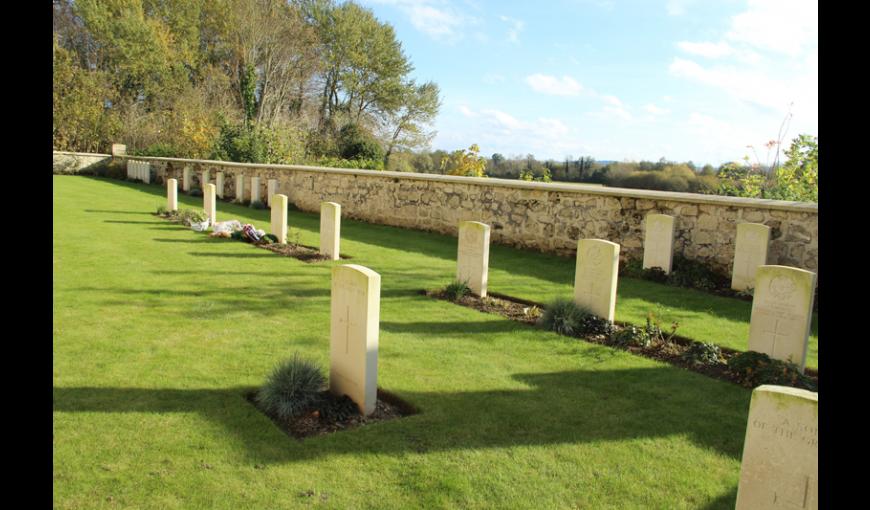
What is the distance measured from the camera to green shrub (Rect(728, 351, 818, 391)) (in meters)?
5.02

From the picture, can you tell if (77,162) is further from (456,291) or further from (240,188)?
(456,291)

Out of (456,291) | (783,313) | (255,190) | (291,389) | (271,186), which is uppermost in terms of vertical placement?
(271,186)

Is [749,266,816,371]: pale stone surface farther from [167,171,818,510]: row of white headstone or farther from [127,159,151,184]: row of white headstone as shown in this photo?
[127,159,151,184]: row of white headstone

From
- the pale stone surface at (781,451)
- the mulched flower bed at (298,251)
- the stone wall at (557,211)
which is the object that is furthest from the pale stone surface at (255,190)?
the pale stone surface at (781,451)

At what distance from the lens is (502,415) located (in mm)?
4508

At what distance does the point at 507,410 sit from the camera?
15.1 ft

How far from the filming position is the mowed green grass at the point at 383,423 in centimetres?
349

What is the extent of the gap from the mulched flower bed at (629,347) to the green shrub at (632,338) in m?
0.05

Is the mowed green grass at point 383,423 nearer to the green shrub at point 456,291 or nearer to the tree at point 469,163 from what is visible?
the green shrub at point 456,291

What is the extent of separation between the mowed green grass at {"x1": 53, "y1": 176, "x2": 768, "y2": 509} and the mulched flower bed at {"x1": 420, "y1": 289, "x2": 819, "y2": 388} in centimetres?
21

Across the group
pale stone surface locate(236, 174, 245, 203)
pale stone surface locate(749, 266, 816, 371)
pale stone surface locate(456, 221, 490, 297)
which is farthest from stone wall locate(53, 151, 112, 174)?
pale stone surface locate(749, 266, 816, 371)

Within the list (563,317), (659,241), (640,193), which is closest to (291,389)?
(563,317)

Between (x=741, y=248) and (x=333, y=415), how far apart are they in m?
6.83
